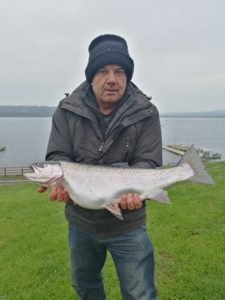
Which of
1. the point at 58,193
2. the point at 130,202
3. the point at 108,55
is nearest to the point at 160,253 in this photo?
the point at 130,202

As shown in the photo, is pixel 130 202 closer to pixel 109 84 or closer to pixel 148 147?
pixel 148 147

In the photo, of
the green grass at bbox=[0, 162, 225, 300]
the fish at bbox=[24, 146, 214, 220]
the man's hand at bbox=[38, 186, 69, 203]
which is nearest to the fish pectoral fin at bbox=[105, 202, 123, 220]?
the fish at bbox=[24, 146, 214, 220]

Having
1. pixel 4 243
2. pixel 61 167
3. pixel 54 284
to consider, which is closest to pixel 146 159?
pixel 61 167

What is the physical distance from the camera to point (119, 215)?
11.8 ft

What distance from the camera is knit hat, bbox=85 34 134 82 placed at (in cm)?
390

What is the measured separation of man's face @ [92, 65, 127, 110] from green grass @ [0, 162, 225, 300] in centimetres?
129

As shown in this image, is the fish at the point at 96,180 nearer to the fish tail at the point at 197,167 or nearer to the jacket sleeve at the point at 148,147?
the jacket sleeve at the point at 148,147

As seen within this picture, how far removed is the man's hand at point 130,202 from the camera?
12.0ft

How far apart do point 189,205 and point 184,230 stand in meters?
2.42

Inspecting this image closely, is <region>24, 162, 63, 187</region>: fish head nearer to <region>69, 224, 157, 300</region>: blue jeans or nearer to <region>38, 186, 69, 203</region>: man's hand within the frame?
<region>38, 186, 69, 203</region>: man's hand

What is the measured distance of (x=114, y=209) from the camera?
3631 millimetres

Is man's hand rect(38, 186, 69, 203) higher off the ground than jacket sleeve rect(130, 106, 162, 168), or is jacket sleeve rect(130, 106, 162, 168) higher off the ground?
jacket sleeve rect(130, 106, 162, 168)

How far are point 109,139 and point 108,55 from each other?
0.93 m

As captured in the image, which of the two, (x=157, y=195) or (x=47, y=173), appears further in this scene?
(x=157, y=195)
